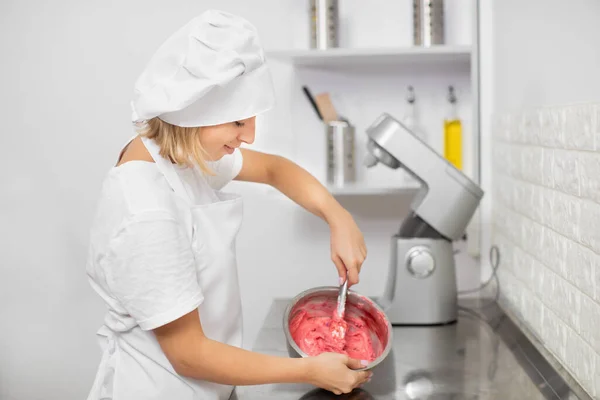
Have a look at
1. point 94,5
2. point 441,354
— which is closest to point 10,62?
point 94,5

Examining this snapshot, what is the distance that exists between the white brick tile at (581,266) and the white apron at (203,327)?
2.05ft

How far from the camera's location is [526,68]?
5.49 feet

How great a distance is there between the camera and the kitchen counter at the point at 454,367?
1330 mm

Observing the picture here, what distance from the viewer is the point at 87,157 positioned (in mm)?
2486

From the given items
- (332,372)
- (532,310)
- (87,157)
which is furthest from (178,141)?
(87,157)

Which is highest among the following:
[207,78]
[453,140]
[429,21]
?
[429,21]

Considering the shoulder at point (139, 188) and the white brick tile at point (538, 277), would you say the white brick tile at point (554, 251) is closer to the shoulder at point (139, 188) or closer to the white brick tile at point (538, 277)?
the white brick tile at point (538, 277)

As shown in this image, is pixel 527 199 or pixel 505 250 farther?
pixel 505 250

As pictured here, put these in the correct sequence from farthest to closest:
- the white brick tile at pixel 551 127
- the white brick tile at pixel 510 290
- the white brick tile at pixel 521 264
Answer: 1. the white brick tile at pixel 510 290
2. the white brick tile at pixel 521 264
3. the white brick tile at pixel 551 127

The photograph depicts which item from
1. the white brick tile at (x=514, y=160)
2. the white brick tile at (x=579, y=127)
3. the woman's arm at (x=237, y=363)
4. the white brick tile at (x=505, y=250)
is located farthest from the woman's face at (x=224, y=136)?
the white brick tile at (x=505, y=250)

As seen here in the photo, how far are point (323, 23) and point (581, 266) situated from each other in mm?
1209

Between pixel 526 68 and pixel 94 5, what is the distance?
4.90 ft

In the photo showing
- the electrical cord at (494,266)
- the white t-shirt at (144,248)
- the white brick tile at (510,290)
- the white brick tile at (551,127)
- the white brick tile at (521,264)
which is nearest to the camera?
the white t-shirt at (144,248)

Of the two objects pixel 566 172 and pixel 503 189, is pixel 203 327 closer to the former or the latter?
pixel 566 172
